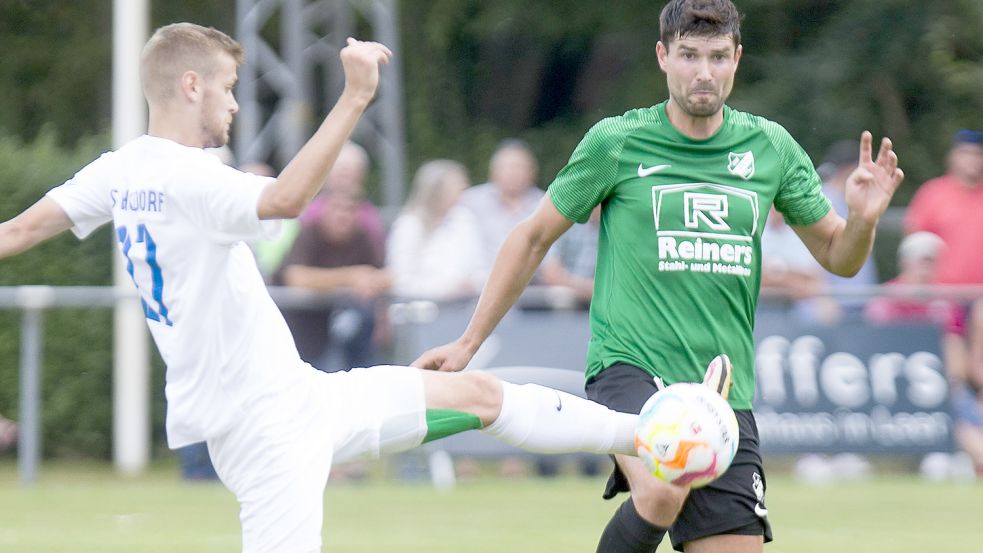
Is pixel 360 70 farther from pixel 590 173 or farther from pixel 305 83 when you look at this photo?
pixel 305 83

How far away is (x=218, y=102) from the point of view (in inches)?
220

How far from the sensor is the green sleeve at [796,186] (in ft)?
20.2

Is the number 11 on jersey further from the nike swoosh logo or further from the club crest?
the club crest

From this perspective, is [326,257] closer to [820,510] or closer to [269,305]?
[820,510]

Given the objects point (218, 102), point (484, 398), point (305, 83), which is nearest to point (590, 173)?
point (484, 398)

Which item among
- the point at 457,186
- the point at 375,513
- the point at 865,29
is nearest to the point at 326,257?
the point at 457,186

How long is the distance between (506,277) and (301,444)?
1095mm

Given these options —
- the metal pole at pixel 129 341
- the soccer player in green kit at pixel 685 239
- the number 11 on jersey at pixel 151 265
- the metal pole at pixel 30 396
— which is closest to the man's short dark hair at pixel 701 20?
the soccer player in green kit at pixel 685 239

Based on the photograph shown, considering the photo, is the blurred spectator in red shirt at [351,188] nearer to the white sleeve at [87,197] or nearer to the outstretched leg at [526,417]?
the white sleeve at [87,197]

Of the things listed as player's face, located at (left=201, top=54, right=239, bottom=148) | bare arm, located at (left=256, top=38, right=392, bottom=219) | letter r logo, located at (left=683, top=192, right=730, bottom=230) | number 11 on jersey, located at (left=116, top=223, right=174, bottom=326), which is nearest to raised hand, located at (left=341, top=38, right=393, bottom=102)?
bare arm, located at (left=256, top=38, right=392, bottom=219)

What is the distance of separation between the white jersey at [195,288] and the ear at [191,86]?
0.53 feet

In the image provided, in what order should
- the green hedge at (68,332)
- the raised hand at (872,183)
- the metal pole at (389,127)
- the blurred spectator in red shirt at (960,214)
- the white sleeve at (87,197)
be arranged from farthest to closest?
1. the metal pole at (389,127)
2. the green hedge at (68,332)
3. the blurred spectator in red shirt at (960,214)
4. the raised hand at (872,183)
5. the white sleeve at (87,197)

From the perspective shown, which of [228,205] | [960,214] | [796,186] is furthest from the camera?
[960,214]

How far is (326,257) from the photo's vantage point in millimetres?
12195
